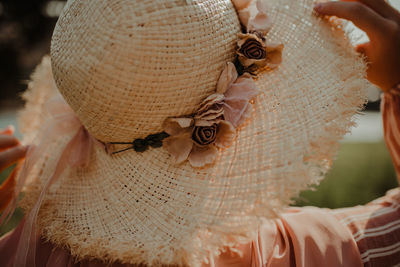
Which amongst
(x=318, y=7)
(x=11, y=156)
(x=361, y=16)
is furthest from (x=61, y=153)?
(x=361, y=16)

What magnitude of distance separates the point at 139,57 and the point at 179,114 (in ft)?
0.76

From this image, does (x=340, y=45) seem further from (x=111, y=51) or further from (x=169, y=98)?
(x=111, y=51)

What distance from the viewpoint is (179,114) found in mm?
964

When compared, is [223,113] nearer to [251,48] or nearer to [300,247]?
[251,48]

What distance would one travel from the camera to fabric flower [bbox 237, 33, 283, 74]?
957 millimetres

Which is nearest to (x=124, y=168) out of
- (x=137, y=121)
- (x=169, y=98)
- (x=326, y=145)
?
(x=137, y=121)

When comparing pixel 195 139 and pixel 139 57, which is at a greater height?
pixel 139 57

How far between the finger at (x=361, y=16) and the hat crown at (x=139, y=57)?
40cm

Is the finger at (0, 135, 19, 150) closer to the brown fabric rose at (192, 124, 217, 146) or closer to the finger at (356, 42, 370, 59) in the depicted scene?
the brown fabric rose at (192, 124, 217, 146)

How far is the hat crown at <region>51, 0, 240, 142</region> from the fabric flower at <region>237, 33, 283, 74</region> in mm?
41

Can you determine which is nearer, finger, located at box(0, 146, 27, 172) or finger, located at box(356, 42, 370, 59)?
finger, located at box(356, 42, 370, 59)

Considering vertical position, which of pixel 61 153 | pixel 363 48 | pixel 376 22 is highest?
pixel 376 22

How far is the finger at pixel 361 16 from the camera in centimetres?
104

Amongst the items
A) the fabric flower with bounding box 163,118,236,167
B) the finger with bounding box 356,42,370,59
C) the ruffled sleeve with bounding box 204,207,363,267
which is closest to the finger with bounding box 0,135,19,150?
the fabric flower with bounding box 163,118,236,167
